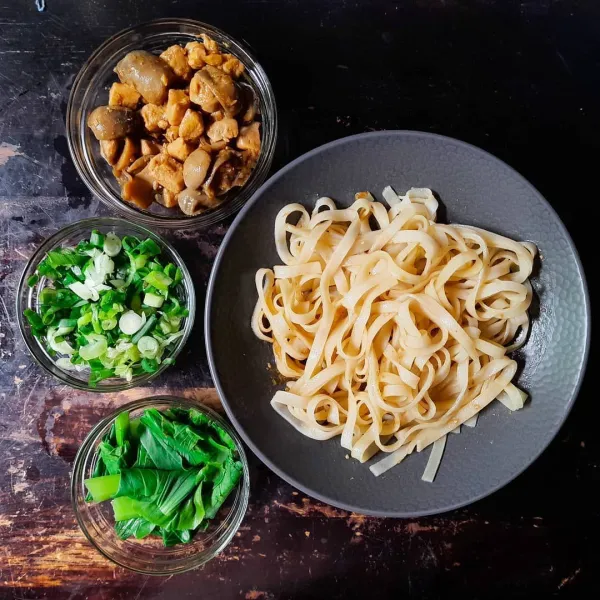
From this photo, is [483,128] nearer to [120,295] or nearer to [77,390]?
[120,295]

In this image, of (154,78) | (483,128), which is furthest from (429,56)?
(154,78)

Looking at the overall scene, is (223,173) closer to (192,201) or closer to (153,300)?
(192,201)

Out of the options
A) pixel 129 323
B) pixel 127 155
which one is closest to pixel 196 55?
pixel 127 155

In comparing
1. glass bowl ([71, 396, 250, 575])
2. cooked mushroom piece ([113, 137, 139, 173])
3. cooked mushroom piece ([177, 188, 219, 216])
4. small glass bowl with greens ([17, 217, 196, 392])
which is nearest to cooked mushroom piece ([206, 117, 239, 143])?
cooked mushroom piece ([177, 188, 219, 216])

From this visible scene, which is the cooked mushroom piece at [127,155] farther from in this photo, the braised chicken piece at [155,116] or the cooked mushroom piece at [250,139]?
the cooked mushroom piece at [250,139]

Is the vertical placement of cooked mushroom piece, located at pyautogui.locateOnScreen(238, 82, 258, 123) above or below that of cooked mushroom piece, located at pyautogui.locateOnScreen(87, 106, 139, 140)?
above

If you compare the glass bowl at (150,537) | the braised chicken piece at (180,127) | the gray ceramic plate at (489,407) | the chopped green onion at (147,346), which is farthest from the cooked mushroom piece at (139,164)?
the glass bowl at (150,537)

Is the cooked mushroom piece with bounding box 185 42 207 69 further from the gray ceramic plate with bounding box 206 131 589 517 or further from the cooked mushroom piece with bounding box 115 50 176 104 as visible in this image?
the gray ceramic plate with bounding box 206 131 589 517
